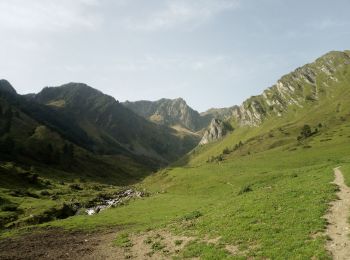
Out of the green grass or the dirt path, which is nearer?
the dirt path

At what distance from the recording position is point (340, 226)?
27.9 metres

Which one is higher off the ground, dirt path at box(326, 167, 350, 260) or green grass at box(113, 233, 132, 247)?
dirt path at box(326, 167, 350, 260)

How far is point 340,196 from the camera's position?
3672 cm

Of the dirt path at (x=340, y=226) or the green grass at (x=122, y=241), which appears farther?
the green grass at (x=122, y=241)

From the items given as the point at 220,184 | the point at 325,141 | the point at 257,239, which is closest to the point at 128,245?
the point at 257,239

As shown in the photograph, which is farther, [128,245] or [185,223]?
[185,223]

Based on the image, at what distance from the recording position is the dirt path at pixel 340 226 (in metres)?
23.4

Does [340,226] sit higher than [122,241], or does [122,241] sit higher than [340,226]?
[340,226]

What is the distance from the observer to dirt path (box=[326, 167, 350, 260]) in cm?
2344

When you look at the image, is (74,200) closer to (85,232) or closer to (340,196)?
(85,232)

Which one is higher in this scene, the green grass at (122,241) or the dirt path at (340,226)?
the dirt path at (340,226)

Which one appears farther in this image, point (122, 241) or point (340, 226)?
point (122, 241)

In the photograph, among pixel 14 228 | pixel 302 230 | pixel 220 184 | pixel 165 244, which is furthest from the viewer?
pixel 220 184

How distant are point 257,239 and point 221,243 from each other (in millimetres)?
2871
